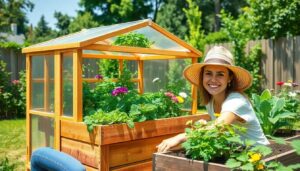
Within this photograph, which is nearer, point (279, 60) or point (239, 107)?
point (239, 107)

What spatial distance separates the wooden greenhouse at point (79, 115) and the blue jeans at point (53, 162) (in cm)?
37

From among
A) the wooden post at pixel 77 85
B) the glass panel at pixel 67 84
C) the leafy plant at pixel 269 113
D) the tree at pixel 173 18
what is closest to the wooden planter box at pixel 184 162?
the leafy plant at pixel 269 113

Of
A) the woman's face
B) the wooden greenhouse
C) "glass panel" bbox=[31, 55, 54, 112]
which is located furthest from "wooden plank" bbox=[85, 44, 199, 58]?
the woman's face

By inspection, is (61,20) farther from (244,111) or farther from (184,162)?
(184,162)

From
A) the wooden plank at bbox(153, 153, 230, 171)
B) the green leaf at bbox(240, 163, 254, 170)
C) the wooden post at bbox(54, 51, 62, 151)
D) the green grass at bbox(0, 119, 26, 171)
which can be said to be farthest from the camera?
the green grass at bbox(0, 119, 26, 171)

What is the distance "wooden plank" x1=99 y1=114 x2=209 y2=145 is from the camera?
11.1ft

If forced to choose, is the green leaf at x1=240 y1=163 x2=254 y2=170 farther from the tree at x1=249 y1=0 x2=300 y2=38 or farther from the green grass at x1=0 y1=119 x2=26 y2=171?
the tree at x1=249 y1=0 x2=300 y2=38

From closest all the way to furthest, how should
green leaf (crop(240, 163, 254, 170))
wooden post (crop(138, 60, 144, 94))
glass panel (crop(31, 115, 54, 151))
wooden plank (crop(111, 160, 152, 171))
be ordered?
green leaf (crop(240, 163, 254, 170)), wooden plank (crop(111, 160, 152, 171)), glass panel (crop(31, 115, 54, 151)), wooden post (crop(138, 60, 144, 94))

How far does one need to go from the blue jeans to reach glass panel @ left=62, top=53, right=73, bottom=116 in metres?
0.61

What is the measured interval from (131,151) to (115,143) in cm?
23

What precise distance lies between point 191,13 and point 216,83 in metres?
9.89

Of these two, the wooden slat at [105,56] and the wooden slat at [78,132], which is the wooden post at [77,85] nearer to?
the wooden slat at [78,132]

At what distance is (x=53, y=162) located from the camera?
10.1ft

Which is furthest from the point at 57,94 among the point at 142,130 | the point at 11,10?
the point at 11,10
